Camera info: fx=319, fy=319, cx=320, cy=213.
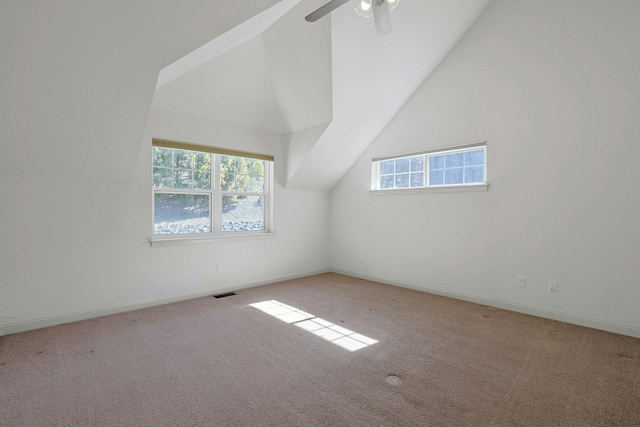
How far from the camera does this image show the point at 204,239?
13.6 feet

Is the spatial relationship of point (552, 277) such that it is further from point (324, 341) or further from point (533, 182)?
point (324, 341)

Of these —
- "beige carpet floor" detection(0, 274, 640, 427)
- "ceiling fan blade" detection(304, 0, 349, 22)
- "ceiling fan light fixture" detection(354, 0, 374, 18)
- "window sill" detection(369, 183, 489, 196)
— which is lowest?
"beige carpet floor" detection(0, 274, 640, 427)

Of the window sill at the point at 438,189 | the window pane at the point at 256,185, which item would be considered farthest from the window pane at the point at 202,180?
the window sill at the point at 438,189

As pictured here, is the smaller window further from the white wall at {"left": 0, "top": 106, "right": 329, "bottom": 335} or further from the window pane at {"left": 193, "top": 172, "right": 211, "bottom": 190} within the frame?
the window pane at {"left": 193, "top": 172, "right": 211, "bottom": 190}

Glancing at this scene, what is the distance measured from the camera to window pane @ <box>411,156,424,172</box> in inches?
176

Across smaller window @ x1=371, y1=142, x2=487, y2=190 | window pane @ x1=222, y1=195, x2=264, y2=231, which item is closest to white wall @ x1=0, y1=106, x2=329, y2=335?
window pane @ x1=222, y1=195, x2=264, y2=231

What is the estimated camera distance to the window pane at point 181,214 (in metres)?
3.90

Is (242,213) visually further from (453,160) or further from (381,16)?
(381,16)

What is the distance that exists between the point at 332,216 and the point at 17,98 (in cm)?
421

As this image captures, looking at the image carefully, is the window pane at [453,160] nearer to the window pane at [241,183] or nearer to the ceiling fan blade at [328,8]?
the ceiling fan blade at [328,8]

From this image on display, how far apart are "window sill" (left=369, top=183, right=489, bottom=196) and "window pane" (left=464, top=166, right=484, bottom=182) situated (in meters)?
0.11

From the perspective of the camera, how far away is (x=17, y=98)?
250cm

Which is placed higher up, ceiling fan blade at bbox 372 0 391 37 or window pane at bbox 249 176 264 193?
ceiling fan blade at bbox 372 0 391 37

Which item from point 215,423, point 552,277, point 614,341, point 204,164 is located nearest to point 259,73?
point 204,164
